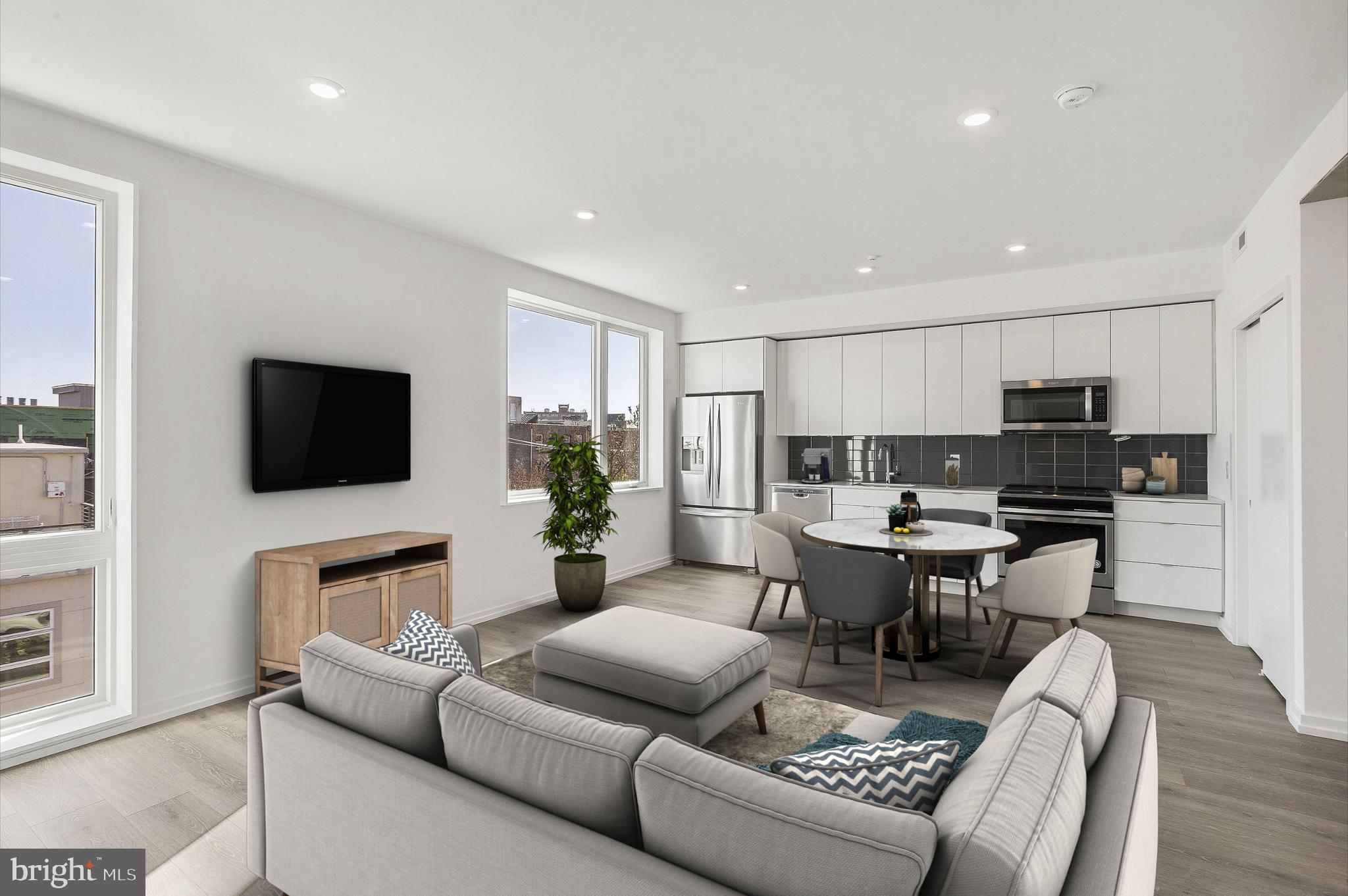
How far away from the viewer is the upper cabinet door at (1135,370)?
16.6 feet

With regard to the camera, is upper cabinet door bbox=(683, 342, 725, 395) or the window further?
upper cabinet door bbox=(683, 342, 725, 395)

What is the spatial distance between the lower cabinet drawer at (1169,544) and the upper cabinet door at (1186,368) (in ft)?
2.42

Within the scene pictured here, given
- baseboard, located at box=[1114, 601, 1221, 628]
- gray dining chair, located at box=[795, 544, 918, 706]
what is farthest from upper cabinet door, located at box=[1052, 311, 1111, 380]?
gray dining chair, located at box=[795, 544, 918, 706]

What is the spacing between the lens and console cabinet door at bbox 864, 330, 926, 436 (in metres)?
6.03

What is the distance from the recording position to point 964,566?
4520mm

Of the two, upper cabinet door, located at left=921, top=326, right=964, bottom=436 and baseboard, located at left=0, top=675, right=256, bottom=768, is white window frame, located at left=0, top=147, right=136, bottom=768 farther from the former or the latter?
upper cabinet door, located at left=921, top=326, right=964, bottom=436

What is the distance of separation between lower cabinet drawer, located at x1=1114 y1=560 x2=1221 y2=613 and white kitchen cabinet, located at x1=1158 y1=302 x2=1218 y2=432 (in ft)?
Result: 3.36

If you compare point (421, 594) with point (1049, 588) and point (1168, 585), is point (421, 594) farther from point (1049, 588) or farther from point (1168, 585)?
point (1168, 585)

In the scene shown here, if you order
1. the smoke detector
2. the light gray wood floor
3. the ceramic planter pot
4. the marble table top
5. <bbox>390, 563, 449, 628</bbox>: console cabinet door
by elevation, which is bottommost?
the light gray wood floor

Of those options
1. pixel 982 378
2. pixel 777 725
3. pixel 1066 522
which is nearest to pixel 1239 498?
pixel 1066 522

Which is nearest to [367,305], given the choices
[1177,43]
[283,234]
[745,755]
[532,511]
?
[283,234]

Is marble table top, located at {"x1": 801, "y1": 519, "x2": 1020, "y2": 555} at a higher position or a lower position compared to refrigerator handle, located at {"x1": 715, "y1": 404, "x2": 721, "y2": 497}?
lower

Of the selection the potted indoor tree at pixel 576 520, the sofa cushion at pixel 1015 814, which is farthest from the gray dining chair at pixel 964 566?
the sofa cushion at pixel 1015 814

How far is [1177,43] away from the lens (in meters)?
2.28
